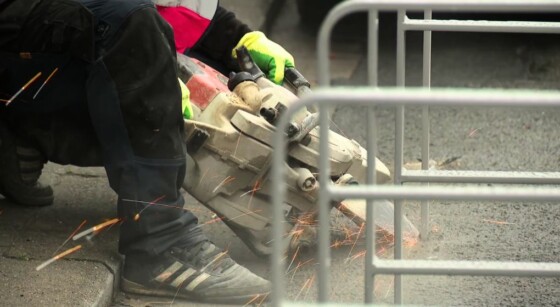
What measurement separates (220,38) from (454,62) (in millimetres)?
2735

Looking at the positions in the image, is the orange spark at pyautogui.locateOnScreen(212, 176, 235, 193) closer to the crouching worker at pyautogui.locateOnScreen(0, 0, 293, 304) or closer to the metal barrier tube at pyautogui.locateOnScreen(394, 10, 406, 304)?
the crouching worker at pyautogui.locateOnScreen(0, 0, 293, 304)

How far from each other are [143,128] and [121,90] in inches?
6.2

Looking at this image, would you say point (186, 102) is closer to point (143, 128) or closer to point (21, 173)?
point (143, 128)

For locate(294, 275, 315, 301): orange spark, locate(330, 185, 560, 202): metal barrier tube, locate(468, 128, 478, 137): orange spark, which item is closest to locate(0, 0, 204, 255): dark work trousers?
locate(294, 275, 315, 301): orange spark

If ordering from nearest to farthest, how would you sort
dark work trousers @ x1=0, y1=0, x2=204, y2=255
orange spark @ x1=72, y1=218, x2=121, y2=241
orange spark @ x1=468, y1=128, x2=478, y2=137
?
dark work trousers @ x1=0, y1=0, x2=204, y2=255
orange spark @ x1=72, y1=218, x2=121, y2=241
orange spark @ x1=468, y1=128, x2=478, y2=137

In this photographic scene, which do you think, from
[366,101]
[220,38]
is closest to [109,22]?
[220,38]

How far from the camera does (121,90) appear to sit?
3945mm

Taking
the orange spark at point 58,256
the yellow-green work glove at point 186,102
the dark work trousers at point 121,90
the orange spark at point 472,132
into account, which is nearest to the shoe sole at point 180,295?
the dark work trousers at point 121,90

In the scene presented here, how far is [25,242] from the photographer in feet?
13.9

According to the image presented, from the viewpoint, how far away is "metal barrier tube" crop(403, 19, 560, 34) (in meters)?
3.95

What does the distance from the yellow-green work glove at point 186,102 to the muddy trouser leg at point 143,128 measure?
0.14 meters

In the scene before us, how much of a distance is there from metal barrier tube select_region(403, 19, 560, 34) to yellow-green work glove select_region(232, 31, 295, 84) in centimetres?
67

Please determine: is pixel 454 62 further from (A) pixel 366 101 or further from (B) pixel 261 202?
(A) pixel 366 101

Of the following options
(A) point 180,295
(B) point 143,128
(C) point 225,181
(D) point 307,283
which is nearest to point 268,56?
(C) point 225,181
